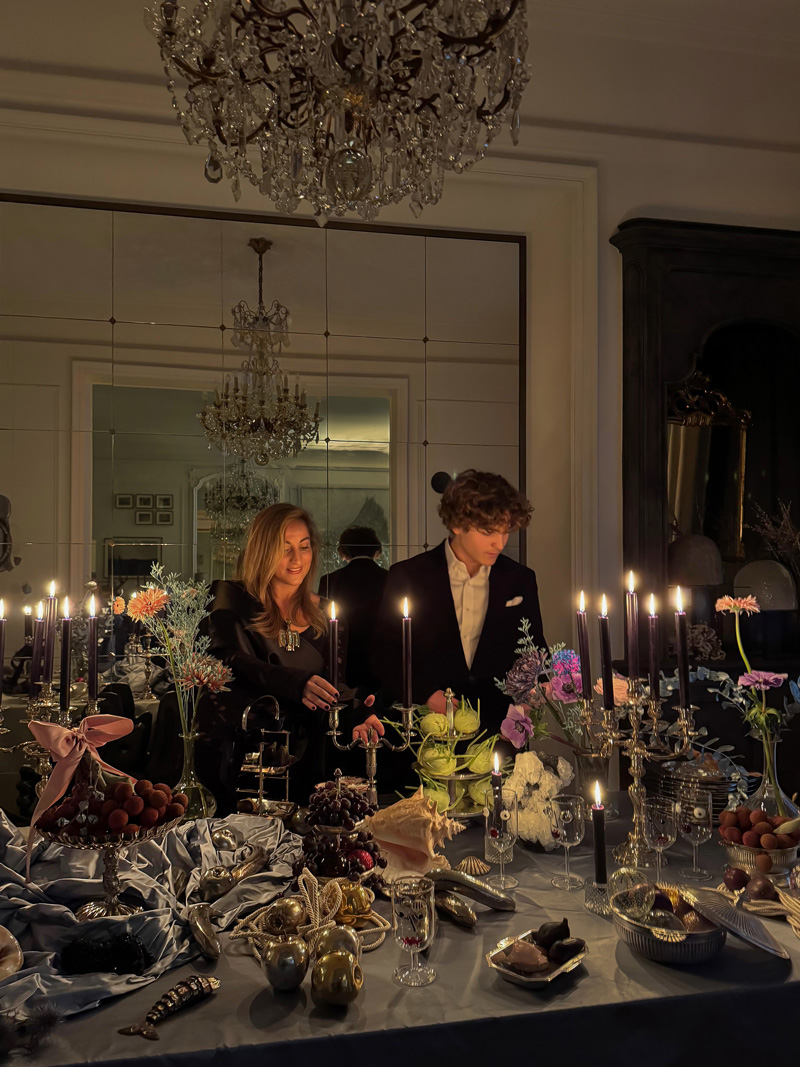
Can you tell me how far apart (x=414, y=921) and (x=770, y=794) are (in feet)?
3.04

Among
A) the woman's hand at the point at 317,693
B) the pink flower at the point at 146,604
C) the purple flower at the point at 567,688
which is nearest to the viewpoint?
the purple flower at the point at 567,688

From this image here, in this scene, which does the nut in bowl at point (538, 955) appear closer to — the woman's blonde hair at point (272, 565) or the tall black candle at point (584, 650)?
the tall black candle at point (584, 650)

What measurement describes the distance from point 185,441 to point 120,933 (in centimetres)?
207

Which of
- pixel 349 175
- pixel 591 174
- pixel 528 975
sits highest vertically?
pixel 591 174

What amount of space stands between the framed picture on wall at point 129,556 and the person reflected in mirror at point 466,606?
891 millimetres

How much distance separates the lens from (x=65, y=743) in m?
1.40

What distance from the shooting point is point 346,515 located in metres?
3.22

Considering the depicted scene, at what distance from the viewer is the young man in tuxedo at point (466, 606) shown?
9.90 ft

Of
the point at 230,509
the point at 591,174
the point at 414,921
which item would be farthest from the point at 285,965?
the point at 591,174

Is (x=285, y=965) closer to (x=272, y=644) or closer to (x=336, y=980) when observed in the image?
(x=336, y=980)

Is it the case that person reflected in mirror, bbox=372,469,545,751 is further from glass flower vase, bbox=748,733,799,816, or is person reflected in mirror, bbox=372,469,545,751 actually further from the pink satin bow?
the pink satin bow

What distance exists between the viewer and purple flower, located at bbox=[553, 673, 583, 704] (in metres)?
1.86

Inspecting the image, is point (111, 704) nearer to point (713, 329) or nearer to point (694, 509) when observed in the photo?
point (694, 509)

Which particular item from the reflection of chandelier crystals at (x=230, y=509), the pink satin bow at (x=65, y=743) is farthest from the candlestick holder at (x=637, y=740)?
the reflection of chandelier crystals at (x=230, y=509)
